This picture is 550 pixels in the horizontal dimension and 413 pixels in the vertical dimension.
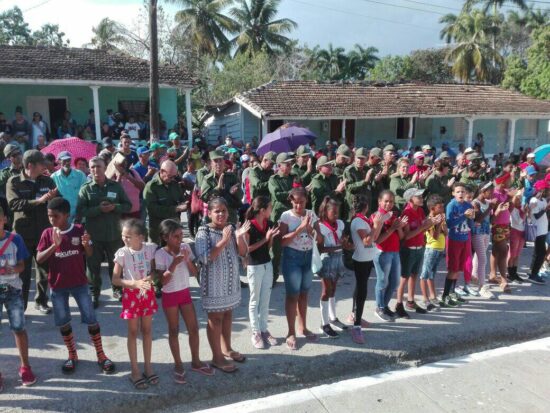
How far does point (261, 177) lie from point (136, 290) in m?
3.25

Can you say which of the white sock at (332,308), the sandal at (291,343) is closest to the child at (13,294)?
the sandal at (291,343)

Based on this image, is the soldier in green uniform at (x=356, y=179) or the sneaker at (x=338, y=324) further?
the soldier in green uniform at (x=356, y=179)

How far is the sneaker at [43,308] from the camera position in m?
5.41

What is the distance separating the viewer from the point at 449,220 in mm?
5895

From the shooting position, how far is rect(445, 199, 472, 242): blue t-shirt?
5836mm

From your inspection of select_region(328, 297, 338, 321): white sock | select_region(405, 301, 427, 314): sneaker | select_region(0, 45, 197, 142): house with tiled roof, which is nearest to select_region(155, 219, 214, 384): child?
select_region(328, 297, 338, 321): white sock

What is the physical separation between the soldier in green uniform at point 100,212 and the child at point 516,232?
219 inches

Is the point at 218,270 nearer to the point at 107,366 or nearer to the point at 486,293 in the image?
the point at 107,366

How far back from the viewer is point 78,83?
14.8 meters

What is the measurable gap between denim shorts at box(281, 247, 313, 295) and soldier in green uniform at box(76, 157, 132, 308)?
7.08 feet

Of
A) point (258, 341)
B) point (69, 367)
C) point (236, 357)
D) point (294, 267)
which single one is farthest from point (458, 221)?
point (69, 367)

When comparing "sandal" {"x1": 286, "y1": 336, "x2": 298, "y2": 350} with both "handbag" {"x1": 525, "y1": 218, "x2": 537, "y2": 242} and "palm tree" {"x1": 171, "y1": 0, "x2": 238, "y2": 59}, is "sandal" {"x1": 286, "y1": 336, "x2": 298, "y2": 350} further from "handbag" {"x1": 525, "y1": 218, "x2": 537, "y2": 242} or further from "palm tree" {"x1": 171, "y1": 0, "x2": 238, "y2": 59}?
"palm tree" {"x1": 171, "y1": 0, "x2": 238, "y2": 59}

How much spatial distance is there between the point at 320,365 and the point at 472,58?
36998 millimetres

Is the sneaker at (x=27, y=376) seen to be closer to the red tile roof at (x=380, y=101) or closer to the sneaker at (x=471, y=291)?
the sneaker at (x=471, y=291)
